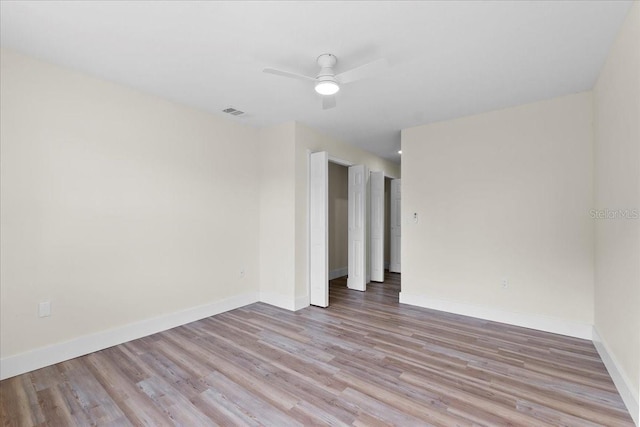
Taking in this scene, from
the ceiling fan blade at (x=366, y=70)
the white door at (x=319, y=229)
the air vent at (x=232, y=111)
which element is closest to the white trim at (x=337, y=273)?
the white door at (x=319, y=229)

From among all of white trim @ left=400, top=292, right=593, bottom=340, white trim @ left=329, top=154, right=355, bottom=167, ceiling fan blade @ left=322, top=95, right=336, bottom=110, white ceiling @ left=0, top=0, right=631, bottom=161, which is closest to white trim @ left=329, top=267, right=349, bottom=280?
white trim @ left=400, top=292, right=593, bottom=340

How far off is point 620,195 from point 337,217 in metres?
4.31

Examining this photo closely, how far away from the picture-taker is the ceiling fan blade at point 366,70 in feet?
6.82

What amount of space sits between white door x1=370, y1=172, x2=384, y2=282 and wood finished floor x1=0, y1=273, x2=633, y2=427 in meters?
2.20

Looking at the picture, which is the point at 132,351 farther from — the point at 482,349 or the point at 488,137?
the point at 488,137

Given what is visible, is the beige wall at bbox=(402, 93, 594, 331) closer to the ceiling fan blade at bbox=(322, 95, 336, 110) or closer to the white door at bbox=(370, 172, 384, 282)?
the white door at bbox=(370, 172, 384, 282)

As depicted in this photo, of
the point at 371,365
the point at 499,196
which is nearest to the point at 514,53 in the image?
the point at 499,196

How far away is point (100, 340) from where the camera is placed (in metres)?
2.78

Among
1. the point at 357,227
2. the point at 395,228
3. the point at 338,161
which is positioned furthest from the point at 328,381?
the point at 395,228

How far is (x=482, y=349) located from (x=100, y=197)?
12.8 ft

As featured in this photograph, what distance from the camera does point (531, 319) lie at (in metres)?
3.33

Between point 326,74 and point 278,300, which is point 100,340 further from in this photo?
point 326,74

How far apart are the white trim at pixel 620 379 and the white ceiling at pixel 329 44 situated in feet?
7.81

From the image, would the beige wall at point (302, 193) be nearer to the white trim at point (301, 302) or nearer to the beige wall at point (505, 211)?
the white trim at point (301, 302)
